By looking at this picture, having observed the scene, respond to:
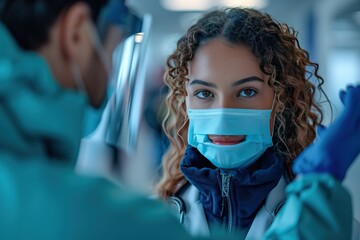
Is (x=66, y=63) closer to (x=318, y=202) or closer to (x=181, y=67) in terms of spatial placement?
(x=318, y=202)

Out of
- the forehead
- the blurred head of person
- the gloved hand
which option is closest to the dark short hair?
the blurred head of person

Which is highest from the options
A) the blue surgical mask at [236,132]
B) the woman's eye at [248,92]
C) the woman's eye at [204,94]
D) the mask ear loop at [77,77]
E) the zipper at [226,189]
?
the mask ear loop at [77,77]

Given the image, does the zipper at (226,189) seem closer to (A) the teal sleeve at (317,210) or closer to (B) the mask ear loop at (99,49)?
(A) the teal sleeve at (317,210)

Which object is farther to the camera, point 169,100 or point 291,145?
point 169,100

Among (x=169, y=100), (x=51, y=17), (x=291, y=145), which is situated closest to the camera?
(x=51, y=17)

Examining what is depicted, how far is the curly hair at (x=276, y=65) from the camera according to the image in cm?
153

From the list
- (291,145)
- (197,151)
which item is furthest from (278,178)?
(197,151)

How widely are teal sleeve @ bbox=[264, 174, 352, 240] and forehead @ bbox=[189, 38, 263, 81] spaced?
1.83 feet

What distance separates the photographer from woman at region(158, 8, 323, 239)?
1.48 meters

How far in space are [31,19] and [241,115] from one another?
2.58ft

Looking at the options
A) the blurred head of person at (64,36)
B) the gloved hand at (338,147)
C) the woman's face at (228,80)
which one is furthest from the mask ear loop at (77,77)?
the woman's face at (228,80)

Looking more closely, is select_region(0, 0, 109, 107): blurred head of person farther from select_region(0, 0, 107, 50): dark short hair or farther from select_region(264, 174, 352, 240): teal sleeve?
select_region(264, 174, 352, 240): teal sleeve

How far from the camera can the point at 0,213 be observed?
2.53 ft

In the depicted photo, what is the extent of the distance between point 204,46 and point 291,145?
15.6 inches
